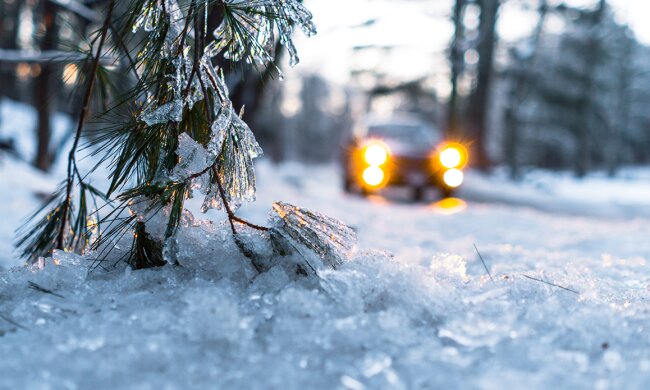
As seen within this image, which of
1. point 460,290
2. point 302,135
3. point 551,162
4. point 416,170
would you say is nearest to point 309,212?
point 460,290

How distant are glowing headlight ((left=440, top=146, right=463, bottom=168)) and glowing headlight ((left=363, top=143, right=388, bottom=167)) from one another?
100cm

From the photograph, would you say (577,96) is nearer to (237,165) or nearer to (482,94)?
(482,94)

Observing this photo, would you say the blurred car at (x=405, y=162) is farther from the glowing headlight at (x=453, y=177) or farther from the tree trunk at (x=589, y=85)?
the tree trunk at (x=589, y=85)

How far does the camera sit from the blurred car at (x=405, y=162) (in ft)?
29.7

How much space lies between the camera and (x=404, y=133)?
9852 millimetres

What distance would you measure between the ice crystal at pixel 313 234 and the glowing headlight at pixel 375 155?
7313 mm

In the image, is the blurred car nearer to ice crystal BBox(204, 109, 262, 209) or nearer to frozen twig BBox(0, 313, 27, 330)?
ice crystal BBox(204, 109, 262, 209)

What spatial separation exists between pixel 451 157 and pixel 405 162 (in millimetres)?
853

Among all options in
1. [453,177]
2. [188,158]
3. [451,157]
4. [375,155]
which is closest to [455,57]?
[451,157]

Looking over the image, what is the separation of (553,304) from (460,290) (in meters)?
0.25

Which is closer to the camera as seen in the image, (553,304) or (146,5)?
(553,304)

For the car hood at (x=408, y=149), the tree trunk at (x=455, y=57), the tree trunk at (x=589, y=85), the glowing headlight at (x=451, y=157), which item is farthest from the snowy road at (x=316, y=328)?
the tree trunk at (x=589, y=85)

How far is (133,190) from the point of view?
1.58 meters

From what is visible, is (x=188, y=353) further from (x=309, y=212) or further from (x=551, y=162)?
(x=551, y=162)
